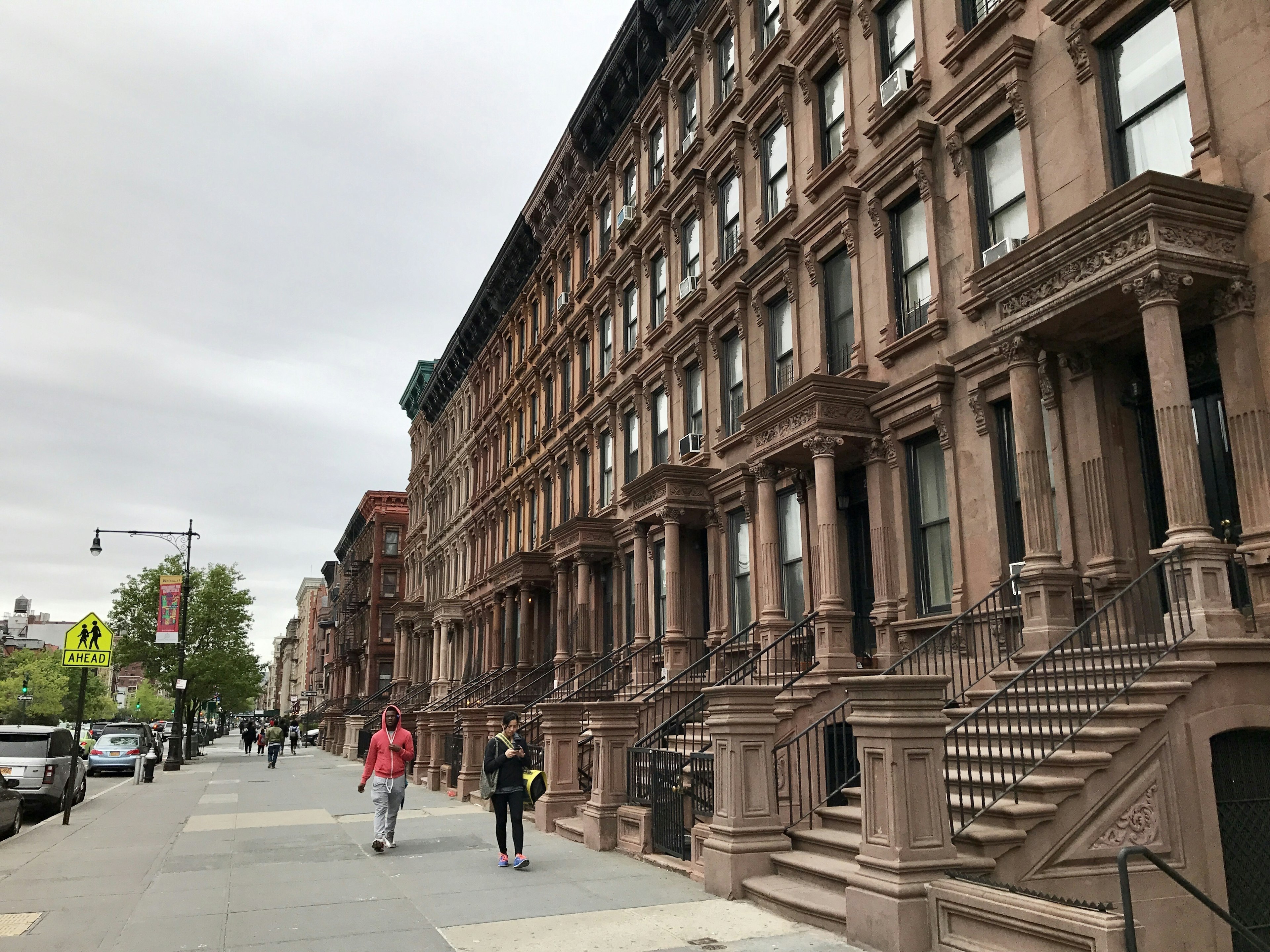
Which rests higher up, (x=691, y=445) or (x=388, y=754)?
(x=691, y=445)

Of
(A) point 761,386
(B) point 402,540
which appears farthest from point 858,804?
(B) point 402,540

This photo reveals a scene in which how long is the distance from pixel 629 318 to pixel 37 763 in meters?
15.9

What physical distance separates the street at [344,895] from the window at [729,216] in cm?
1156

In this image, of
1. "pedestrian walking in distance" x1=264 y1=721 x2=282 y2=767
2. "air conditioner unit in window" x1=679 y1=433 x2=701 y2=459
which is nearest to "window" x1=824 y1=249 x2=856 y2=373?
"air conditioner unit in window" x1=679 y1=433 x2=701 y2=459

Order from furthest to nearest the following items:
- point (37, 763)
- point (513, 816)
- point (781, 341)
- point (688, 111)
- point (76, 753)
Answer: point (688, 111) → point (76, 753) → point (37, 763) → point (781, 341) → point (513, 816)

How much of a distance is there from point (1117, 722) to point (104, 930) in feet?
28.9

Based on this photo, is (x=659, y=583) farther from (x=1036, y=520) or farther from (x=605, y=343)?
(x=1036, y=520)

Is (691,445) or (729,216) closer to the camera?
(729,216)

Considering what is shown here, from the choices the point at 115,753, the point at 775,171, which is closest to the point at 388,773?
the point at 775,171

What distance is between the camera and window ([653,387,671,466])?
2239 cm

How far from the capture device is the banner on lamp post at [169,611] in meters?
39.0

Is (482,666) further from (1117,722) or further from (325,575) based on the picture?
(325,575)

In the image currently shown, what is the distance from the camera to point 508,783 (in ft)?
39.4

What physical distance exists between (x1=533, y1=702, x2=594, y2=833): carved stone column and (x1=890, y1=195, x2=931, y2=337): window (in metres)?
7.58
